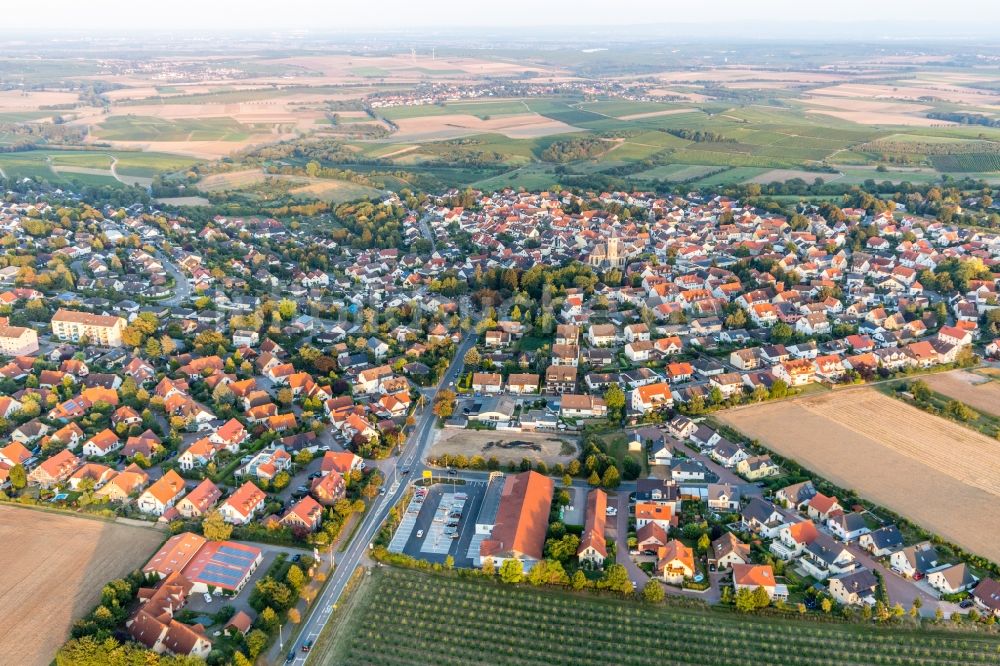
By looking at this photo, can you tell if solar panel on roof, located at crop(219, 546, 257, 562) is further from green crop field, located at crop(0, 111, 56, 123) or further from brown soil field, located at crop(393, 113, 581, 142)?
green crop field, located at crop(0, 111, 56, 123)

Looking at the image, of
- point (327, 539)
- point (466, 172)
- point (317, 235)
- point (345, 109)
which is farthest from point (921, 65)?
point (327, 539)

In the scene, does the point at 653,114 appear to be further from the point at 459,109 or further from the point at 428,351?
the point at 428,351

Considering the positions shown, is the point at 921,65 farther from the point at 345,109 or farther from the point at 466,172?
the point at 466,172

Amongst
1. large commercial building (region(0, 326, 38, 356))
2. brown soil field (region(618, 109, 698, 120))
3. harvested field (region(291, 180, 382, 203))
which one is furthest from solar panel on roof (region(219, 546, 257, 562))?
brown soil field (region(618, 109, 698, 120))

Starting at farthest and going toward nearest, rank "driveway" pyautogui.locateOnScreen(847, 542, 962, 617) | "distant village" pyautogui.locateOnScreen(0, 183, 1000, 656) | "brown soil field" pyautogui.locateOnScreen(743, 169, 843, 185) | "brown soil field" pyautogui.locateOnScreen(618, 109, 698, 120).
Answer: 1. "brown soil field" pyautogui.locateOnScreen(618, 109, 698, 120)
2. "brown soil field" pyautogui.locateOnScreen(743, 169, 843, 185)
3. "distant village" pyautogui.locateOnScreen(0, 183, 1000, 656)
4. "driveway" pyautogui.locateOnScreen(847, 542, 962, 617)

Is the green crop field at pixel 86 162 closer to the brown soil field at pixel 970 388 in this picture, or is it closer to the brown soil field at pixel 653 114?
the brown soil field at pixel 653 114

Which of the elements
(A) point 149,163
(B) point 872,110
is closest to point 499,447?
(A) point 149,163

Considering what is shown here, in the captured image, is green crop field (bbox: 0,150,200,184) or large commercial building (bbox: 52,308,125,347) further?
green crop field (bbox: 0,150,200,184)
